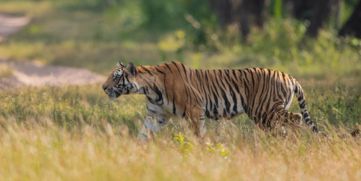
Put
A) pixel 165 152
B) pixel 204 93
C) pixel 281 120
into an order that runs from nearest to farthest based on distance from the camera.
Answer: pixel 165 152
pixel 281 120
pixel 204 93

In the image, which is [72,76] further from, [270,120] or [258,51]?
[270,120]

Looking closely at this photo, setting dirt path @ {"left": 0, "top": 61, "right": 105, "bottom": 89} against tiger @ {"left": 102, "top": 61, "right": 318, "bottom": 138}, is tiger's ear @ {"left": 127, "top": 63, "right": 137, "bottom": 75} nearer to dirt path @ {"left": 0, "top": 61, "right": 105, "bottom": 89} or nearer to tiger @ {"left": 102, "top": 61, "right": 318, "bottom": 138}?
tiger @ {"left": 102, "top": 61, "right": 318, "bottom": 138}

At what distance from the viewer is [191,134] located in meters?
Result: 9.99

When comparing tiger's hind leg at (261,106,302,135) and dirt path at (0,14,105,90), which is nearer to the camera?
tiger's hind leg at (261,106,302,135)

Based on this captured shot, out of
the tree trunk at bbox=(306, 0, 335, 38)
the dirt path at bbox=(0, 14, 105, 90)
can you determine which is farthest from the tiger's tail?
the tree trunk at bbox=(306, 0, 335, 38)

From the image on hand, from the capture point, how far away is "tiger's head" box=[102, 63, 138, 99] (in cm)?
1150

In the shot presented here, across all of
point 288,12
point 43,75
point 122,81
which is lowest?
point 43,75

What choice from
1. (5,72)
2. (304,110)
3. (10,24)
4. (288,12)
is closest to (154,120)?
(304,110)

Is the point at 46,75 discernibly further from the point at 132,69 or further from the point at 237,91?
the point at 132,69

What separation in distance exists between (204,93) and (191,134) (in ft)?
6.21

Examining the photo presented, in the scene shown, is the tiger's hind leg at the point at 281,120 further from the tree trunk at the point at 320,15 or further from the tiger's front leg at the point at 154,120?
the tree trunk at the point at 320,15

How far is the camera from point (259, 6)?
2803 centimetres

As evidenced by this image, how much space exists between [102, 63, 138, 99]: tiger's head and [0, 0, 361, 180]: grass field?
1.11 ft

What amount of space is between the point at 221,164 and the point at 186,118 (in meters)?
2.48
